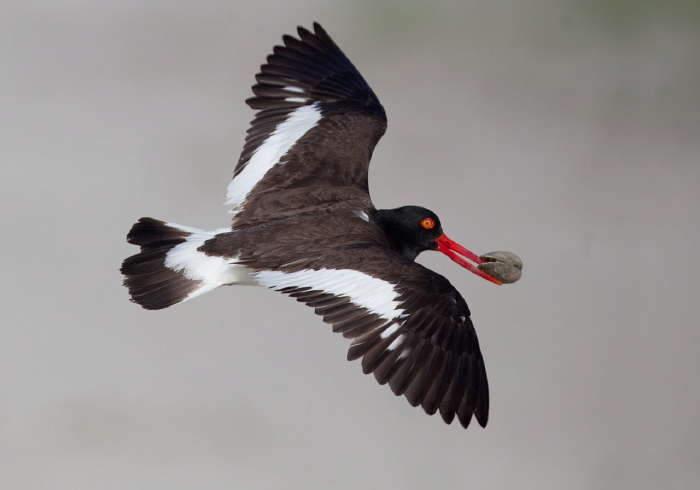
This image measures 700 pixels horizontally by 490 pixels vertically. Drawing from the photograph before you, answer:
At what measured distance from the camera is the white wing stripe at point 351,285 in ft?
15.8

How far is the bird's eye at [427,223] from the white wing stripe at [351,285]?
3.01ft

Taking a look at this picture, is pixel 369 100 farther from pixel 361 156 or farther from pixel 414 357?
pixel 414 357

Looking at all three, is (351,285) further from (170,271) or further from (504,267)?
(504,267)

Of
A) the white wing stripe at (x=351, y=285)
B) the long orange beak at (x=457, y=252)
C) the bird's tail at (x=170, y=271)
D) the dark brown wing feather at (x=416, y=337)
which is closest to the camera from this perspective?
the dark brown wing feather at (x=416, y=337)

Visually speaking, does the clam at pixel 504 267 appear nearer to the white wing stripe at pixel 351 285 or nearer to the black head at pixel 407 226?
the black head at pixel 407 226

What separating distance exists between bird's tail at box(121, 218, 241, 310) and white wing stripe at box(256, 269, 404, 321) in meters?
0.36

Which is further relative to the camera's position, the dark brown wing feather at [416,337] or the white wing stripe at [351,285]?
the white wing stripe at [351,285]

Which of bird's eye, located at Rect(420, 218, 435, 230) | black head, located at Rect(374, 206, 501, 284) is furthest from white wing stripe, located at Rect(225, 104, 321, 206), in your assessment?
bird's eye, located at Rect(420, 218, 435, 230)

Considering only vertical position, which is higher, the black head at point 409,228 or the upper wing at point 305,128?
the upper wing at point 305,128

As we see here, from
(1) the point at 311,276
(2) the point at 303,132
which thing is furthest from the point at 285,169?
(1) the point at 311,276

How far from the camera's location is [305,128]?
20.6 feet

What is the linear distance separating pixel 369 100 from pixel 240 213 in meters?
1.29

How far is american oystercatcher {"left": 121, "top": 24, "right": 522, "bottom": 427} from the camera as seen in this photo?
187 inches

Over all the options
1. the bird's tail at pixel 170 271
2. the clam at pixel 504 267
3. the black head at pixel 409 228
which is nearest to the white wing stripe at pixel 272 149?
the bird's tail at pixel 170 271
